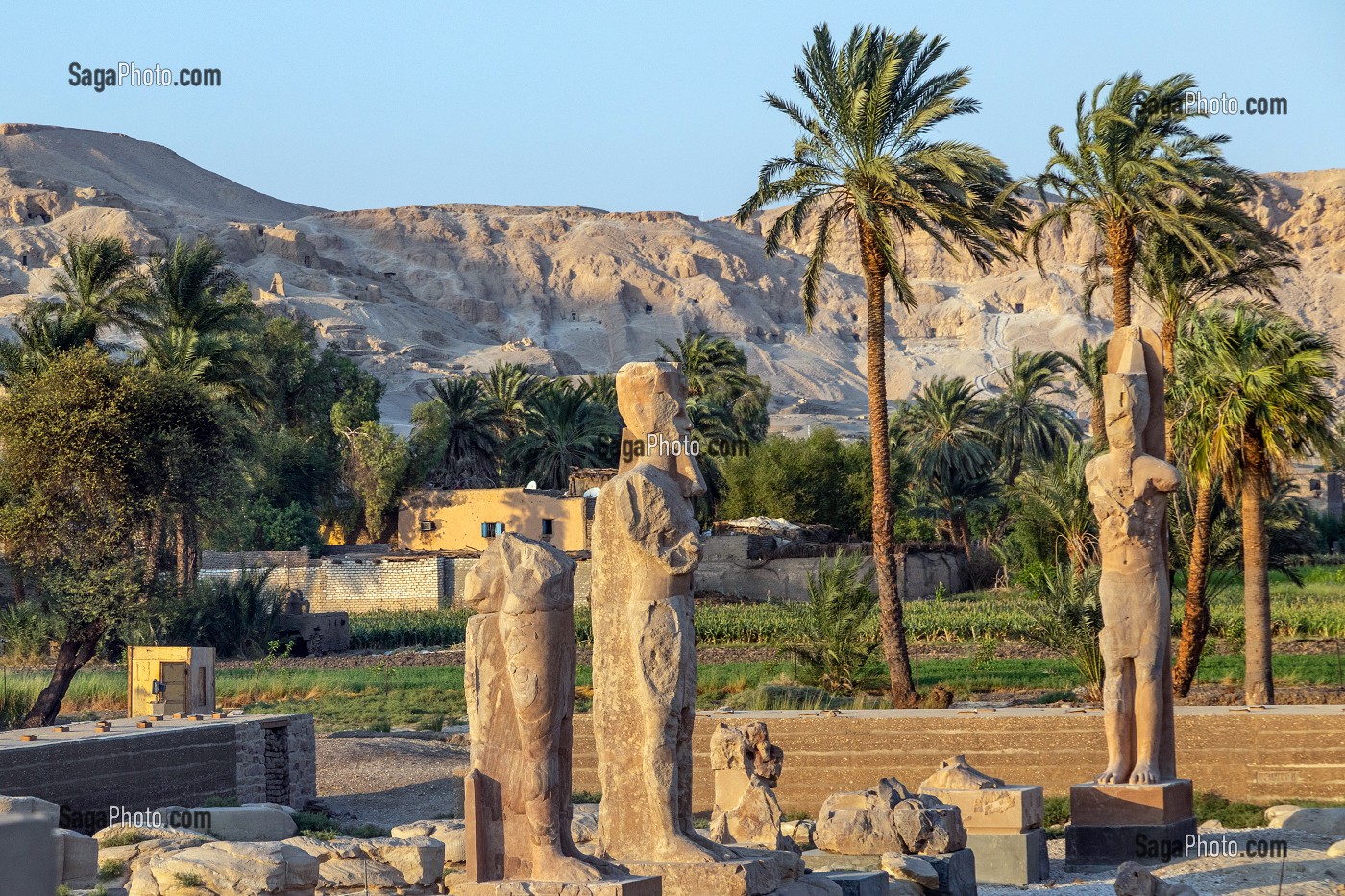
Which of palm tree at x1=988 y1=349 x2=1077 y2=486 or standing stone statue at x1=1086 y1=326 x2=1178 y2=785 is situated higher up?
palm tree at x1=988 y1=349 x2=1077 y2=486

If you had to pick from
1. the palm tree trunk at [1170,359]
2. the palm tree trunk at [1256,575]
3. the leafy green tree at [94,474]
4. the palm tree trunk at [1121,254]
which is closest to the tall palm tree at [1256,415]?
the palm tree trunk at [1256,575]

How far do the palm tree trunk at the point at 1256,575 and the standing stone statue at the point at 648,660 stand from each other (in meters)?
12.2

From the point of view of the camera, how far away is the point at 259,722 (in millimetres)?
18016

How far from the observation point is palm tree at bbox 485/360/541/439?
6026 cm

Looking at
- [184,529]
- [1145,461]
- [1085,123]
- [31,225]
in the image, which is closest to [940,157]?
[1085,123]

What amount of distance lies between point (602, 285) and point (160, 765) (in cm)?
12371

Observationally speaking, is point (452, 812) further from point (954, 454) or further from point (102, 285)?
point (954, 454)

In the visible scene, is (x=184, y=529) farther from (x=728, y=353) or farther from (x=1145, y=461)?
(x=728, y=353)

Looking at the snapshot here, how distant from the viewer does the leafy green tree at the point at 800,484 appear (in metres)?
54.0

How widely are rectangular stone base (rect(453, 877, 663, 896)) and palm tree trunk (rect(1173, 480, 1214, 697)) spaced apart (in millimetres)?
14354

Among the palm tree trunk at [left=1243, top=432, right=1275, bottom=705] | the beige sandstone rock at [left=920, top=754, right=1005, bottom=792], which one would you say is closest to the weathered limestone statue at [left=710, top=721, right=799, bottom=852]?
the beige sandstone rock at [left=920, top=754, right=1005, bottom=792]

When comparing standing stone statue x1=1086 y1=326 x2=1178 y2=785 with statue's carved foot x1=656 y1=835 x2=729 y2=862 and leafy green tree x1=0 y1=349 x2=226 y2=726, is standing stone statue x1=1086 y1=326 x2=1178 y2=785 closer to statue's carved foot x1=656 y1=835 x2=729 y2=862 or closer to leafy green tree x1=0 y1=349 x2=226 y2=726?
statue's carved foot x1=656 y1=835 x2=729 y2=862

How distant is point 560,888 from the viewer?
27.2 ft

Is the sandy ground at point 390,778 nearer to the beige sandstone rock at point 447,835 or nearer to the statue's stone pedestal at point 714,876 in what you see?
the beige sandstone rock at point 447,835
